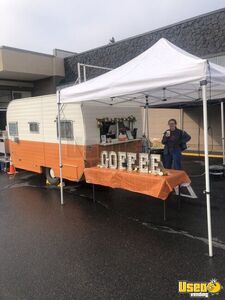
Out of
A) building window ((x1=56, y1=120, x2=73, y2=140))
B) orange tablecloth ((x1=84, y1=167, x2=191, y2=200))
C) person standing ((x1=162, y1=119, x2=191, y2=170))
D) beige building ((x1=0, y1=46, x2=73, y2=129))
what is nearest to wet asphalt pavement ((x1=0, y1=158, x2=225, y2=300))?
orange tablecloth ((x1=84, y1=167, x2=191, y2=200))

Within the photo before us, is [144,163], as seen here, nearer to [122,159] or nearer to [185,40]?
[122,159]

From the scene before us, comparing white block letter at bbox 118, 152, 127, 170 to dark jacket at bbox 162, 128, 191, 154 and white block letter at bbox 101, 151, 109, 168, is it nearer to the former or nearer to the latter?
white block letter at bbox 101, 151, 109, 168

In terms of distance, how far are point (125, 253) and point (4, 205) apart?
3.90 m

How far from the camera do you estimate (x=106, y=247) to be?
15.1 ft

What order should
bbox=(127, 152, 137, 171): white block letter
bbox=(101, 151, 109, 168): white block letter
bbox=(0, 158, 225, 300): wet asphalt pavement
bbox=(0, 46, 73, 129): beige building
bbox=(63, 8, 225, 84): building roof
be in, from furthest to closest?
1. bbox=(0, 46, 73, 129): beige building
2. bbox=(63, 8, 225, 84): building roof
3. bbox=(101, 151, 109, 168): white block letter
4. bbox=(127, 152, 137, 171): white block letter
5. bbox=(0, 158, 225, 300): wet asphalt pavement

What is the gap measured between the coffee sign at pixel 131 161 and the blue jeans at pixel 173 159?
5.37 ft

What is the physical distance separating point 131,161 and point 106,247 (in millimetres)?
2071

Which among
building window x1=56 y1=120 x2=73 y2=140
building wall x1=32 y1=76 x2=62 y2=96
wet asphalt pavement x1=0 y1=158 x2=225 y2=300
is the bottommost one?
wet asphalt pavement x1=0 y1=158 x2=225 y2=300

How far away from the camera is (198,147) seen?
14.3 metres

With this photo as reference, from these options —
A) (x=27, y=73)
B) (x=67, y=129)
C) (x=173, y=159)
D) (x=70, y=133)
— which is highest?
(x=27, y=73)

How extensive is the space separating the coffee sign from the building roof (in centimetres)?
824

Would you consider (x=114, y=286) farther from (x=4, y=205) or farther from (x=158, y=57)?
(x=4, y=205)

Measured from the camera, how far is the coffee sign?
5.71 metres

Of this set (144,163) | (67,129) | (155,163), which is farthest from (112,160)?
(67,129)
